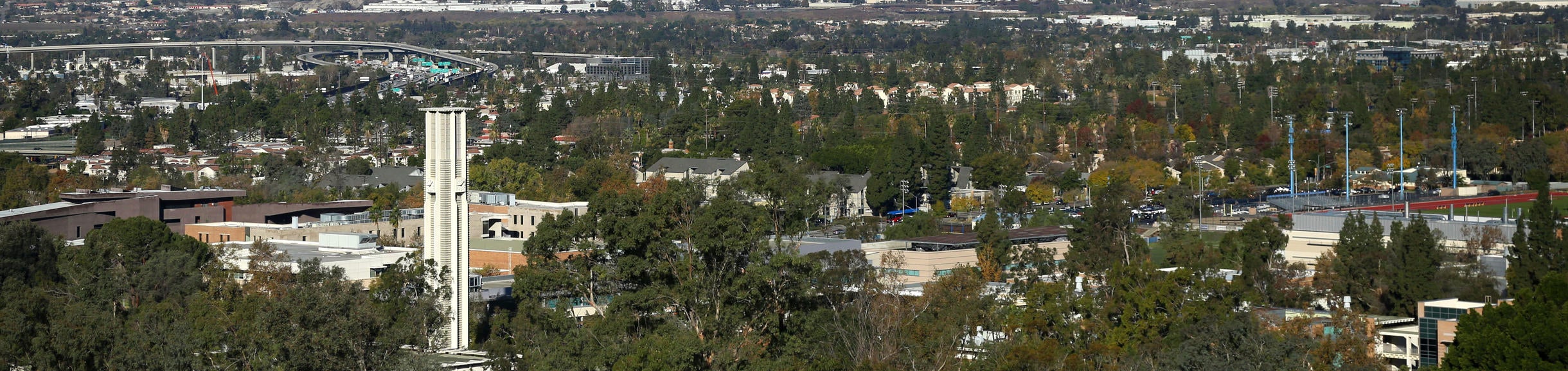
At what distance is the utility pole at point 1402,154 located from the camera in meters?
75.4

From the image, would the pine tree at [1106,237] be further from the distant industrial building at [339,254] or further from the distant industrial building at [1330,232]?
the distant industrial building at [339,254]

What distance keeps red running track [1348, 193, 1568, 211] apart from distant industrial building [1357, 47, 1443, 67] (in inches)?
2578

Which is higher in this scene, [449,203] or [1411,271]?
[449,203]

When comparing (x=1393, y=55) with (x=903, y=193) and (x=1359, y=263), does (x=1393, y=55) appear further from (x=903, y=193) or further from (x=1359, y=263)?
(x=1359, y=263)

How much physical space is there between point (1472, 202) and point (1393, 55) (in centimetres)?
7701

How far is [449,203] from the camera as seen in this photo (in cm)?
3531

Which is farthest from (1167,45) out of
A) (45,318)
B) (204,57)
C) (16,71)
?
(45,318)

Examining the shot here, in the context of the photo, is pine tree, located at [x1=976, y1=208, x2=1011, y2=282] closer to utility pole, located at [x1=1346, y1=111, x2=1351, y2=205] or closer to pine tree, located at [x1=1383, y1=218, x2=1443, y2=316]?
pine tree, located at [x1=1383, y1=218, x2=1443, y2=316]

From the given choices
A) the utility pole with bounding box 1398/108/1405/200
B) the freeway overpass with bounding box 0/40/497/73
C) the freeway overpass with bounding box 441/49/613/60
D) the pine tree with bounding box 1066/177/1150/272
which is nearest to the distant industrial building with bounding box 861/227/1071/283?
the pine tree with bounding box 1066/177/1150/272

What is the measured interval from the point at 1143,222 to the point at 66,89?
78915 mm

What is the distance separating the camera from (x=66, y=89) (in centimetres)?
12656

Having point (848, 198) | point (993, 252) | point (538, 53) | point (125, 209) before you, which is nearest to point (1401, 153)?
point (848, 198)

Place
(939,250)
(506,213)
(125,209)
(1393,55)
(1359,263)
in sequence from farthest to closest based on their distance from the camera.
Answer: (1393,55) → (506,213) → (125,209) → (939,250) → (1359,263)

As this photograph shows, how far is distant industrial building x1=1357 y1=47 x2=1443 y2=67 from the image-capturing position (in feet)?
462
